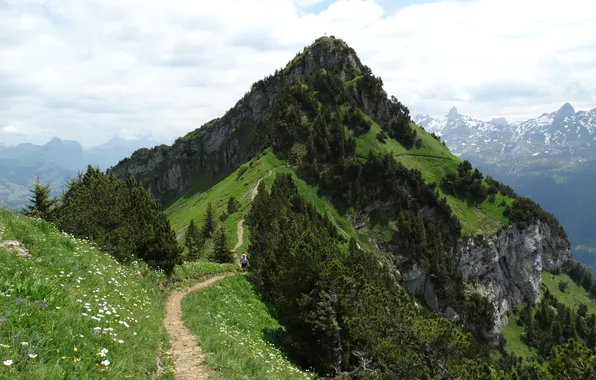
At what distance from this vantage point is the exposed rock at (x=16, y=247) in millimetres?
15102

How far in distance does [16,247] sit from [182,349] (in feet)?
25.8

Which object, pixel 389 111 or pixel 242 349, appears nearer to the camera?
pixel 242 349

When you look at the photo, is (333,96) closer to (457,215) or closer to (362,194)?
(362,194)

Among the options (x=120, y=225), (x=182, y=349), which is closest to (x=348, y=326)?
(x=182, y=349)

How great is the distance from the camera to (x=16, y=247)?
15.8 meters

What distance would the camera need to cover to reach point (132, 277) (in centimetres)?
2444

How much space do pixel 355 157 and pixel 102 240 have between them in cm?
11703

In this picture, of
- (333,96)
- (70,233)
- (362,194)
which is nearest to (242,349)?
(70,233)

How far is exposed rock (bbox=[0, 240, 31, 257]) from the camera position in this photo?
595 inches

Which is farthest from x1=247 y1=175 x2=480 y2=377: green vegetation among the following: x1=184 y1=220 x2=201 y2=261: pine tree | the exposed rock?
x1=184 y1=220 x2=201 y2=261: pine tree

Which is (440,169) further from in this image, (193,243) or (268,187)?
(193,243)

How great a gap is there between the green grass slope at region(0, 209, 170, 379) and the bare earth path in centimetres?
108

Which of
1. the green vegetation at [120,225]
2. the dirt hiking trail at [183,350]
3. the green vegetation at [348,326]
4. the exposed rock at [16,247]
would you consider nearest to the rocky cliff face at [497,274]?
the green vegetation at [348,326]

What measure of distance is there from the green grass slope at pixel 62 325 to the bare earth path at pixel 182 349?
1076 millimetres
